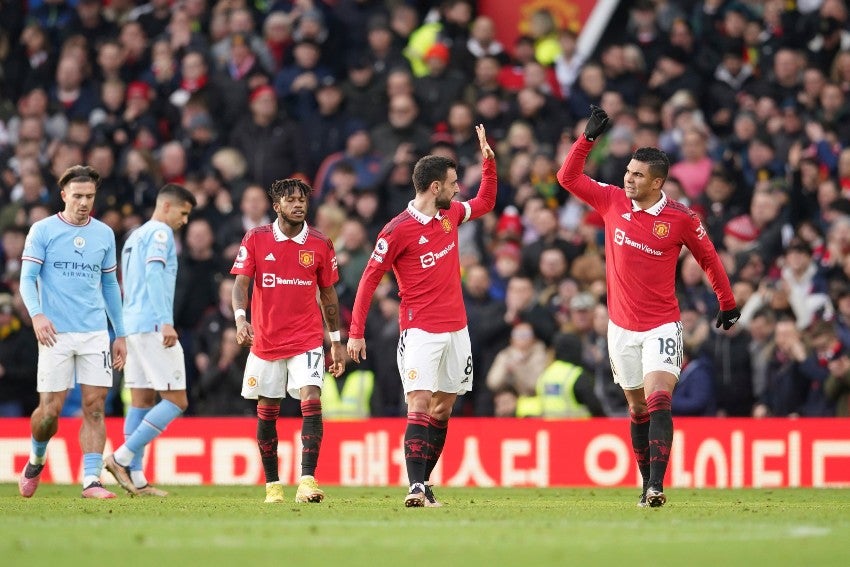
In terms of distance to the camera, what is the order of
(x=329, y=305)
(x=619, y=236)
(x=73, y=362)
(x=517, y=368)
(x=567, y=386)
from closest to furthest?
(x=619, y=236), (x=329, y=305), (x=73, y=362), (x=567, y=386), (x=517, y=368)

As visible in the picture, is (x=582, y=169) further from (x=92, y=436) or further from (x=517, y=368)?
(x=517, y=368)

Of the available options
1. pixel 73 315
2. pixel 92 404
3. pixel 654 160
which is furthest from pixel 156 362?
pixel 654 160

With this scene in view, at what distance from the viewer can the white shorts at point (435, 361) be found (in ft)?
39.9

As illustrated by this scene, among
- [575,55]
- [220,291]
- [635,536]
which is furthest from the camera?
[575,55]

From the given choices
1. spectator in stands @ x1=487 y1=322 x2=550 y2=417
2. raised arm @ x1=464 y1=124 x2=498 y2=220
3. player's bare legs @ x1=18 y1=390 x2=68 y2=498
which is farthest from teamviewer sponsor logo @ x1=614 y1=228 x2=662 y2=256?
spectator in stands @ x1=487 y1=322 x2=550 y2=417

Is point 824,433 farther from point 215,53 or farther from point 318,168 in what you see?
point 215,53

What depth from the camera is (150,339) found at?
14.5m

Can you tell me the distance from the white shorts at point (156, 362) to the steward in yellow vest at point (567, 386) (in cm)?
463

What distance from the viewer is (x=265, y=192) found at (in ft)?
68.8

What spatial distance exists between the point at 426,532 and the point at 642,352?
331cm

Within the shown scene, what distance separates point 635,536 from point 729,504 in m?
3.66

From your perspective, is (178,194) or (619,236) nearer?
(619,236)

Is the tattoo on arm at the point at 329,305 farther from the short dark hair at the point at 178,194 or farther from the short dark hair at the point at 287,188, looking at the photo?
the short dark hair at the point at 178,194

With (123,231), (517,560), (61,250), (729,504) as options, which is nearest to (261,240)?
(61,250)
